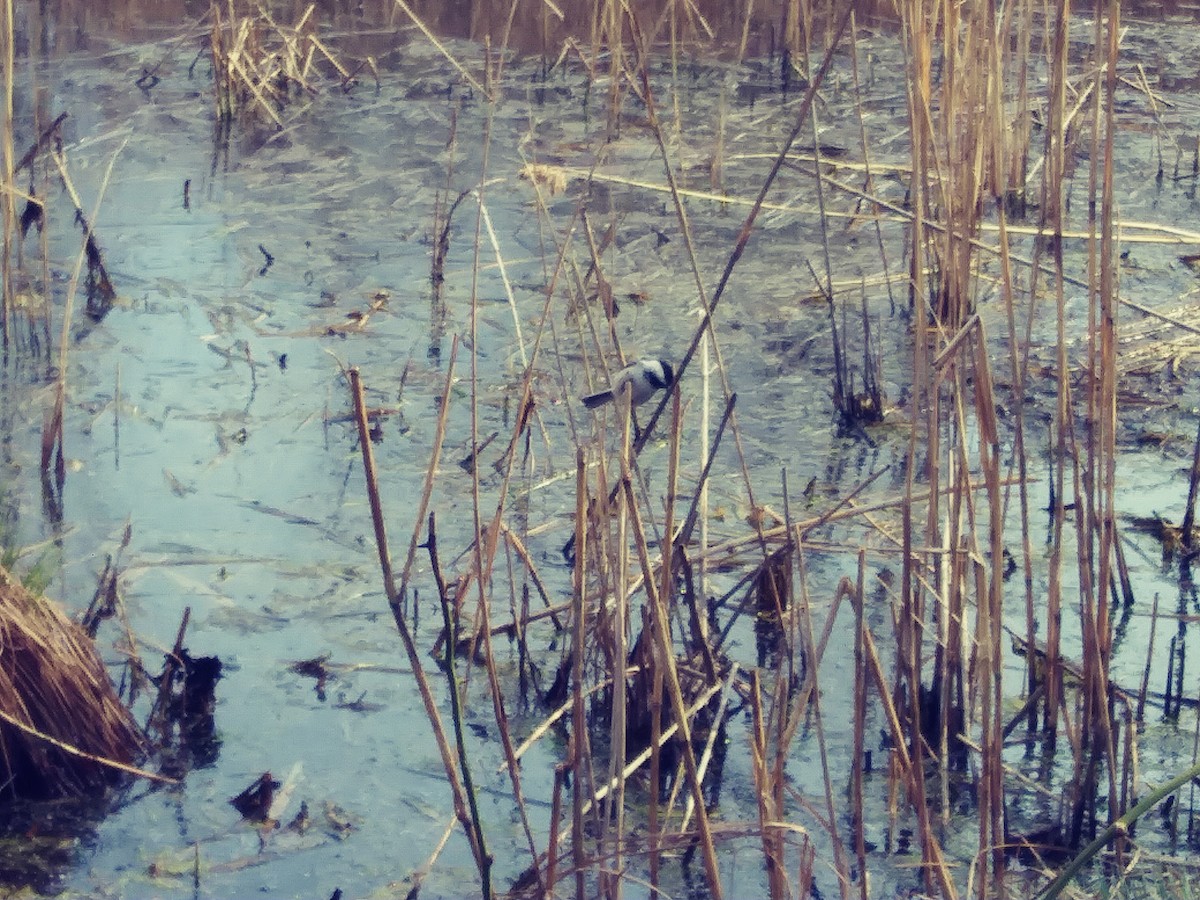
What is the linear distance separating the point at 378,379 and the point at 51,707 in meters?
1.83

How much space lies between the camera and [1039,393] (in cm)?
393

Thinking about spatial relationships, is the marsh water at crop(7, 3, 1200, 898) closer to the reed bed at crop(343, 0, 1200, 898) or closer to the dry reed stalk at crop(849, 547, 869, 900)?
the reed bed at crop(343, 0, 1200, 898)

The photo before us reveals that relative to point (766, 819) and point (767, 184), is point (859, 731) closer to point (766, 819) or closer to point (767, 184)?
point (766, 819)

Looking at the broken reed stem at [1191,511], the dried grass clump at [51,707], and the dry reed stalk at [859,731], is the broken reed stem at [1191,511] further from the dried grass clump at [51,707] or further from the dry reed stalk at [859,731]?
the dried grass clump at [51,707]

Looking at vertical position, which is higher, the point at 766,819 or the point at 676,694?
the point at 676,694

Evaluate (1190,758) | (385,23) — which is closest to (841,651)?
(1190,758)

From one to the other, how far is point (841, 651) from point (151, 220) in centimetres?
315

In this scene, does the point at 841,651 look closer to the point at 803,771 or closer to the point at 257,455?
the point at 803,771

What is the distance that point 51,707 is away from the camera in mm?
2193

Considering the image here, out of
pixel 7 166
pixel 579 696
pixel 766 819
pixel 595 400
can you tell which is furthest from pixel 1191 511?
pixel 7 166

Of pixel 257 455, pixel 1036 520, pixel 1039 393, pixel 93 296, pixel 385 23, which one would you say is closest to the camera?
pixel 1036 520

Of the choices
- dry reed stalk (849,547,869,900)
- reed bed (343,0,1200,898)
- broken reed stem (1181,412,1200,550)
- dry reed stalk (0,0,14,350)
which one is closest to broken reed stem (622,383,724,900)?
reed bed (343,0,1200,898)

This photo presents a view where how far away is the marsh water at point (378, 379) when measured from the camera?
2326 mm

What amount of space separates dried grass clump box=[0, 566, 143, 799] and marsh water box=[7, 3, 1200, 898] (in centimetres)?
8
